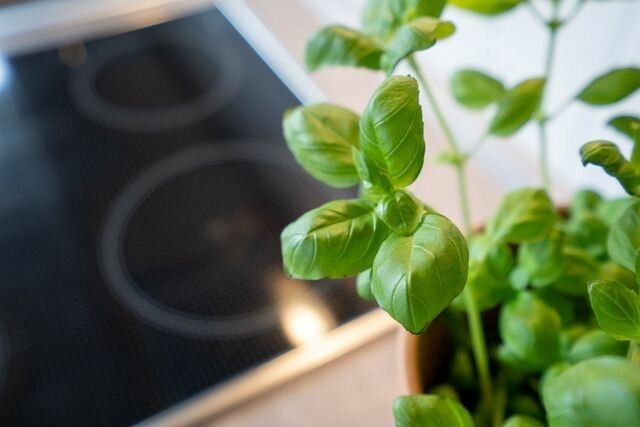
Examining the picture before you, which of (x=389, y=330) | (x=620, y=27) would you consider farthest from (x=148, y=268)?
(x=620, y=27)

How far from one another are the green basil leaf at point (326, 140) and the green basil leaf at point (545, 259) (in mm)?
116

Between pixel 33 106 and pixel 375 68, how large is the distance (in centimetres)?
54

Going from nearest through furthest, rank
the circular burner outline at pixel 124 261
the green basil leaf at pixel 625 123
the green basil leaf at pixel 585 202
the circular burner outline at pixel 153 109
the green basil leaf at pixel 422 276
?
the green basil leaf at pixel 422 276, the green basil leaf at pixel 625 123, the green basil leaf at pixel 585 202, the circular burner outline at pixel 124 261, the circular burner outline at pixel 153 109

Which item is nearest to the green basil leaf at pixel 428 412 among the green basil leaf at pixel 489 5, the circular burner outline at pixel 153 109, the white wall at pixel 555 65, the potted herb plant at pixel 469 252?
the potted herb plant at pixel 469 252

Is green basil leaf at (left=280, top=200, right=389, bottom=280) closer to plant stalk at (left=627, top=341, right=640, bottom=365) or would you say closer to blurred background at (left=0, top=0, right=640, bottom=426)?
plant stalk at (left=627, top=341, right=640, bottom=365)

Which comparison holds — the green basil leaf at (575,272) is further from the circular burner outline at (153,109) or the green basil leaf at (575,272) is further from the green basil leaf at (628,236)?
the circular burner outline at (153,109)

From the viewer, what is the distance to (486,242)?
36 cm

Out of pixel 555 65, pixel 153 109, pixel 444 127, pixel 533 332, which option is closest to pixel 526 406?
pixel 533 332

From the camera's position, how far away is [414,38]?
265 millimetres

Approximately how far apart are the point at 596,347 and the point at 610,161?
12cm

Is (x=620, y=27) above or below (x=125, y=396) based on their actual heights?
above

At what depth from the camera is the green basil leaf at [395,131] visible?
224mm

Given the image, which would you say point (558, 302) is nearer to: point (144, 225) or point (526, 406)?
point (526, 406)

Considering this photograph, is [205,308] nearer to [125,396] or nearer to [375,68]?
[125,396]
